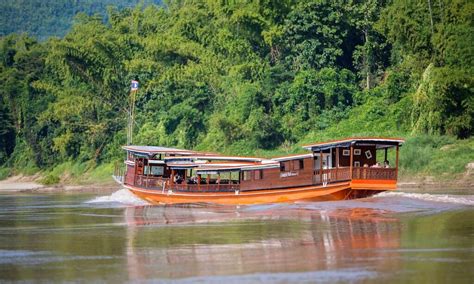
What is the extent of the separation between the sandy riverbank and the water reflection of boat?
92.5 ft

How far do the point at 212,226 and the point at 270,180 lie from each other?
8.94 metres

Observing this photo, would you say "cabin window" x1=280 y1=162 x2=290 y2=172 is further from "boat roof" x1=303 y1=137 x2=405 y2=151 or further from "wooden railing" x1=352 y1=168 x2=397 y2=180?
"wooden railing" x1=352 y1=168 x2=397 y2=180

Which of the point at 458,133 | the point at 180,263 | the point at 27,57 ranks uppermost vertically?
the point at 27,57

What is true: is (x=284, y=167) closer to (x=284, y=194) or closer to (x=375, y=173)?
(x=284, y=194)

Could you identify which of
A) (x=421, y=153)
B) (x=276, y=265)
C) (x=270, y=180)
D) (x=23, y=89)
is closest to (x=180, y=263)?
(x=276, y=265)

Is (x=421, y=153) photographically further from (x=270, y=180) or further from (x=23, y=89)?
(x=23, y=89)

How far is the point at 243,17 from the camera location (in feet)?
208

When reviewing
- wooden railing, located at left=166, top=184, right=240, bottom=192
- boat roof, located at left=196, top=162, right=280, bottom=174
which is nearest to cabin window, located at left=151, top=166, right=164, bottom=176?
wooden railing, located at left=166, top=184, right=240, bottom=192

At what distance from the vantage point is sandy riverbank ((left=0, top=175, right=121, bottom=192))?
202ft

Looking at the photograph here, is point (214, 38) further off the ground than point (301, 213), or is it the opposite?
point (214, 38)

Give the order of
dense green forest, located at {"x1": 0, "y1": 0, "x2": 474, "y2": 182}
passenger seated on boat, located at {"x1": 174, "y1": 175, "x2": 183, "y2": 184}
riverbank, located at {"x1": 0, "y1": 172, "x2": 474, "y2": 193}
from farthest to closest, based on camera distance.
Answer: dense green forest, located at {"x1": 0, "y1": 0, "x2": 474, "y2": 182} → riverbank, located at {"x1": 0, "y1": 172, "x2": 474, "y2": 193} → passenger seated on boat, located at {"x1": 174, "y1": 175, "x2": 183, "y2": 184}

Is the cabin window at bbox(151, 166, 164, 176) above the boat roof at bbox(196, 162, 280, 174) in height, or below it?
below

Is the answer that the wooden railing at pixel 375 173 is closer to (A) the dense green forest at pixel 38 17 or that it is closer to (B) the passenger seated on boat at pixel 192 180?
(B) the passenger seated on boat at pixel 192 180

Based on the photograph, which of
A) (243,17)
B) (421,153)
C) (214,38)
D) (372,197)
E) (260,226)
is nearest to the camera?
(260,226)
